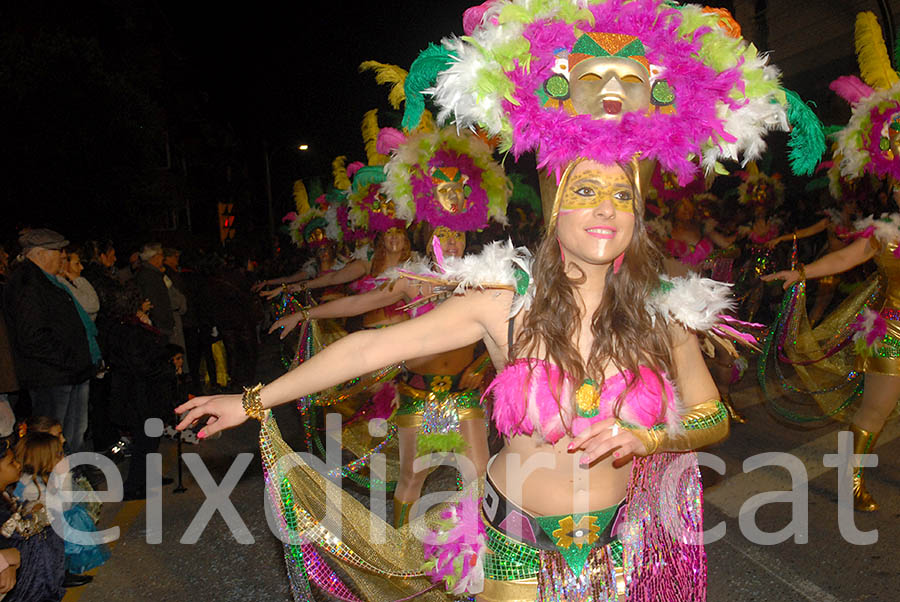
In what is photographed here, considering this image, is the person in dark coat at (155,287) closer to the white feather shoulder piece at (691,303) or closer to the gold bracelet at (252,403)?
the gold bracelet at (252,403)

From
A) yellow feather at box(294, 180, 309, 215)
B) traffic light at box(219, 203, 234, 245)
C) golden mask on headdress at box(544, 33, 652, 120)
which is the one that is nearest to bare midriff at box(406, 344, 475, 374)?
golden mask on headdress at box(544, 33, 652, 120)

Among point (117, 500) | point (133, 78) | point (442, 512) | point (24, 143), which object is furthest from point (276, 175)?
point (442, 512)

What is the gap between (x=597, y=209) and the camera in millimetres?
2193

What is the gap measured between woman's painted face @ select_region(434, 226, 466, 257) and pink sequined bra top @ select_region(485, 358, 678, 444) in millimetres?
2539

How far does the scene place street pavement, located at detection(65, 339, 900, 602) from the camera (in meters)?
3.94

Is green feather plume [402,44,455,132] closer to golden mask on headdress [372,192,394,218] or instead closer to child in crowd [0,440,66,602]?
child in crowd [0,440,66,602]

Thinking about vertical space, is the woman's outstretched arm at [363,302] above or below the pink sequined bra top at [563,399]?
above

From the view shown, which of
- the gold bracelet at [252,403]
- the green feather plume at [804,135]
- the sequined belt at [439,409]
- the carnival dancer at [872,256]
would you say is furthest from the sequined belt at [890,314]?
the gold bracelet at [252,403]

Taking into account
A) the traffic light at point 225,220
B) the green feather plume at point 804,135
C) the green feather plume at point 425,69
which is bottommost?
the green feather plume at point 804,135

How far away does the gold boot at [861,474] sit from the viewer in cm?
472

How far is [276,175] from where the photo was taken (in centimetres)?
5138

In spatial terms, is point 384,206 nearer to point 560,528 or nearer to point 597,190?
point 597,190

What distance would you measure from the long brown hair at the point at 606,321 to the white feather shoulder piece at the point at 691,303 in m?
0.04

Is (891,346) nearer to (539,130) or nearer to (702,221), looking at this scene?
(539,130)
